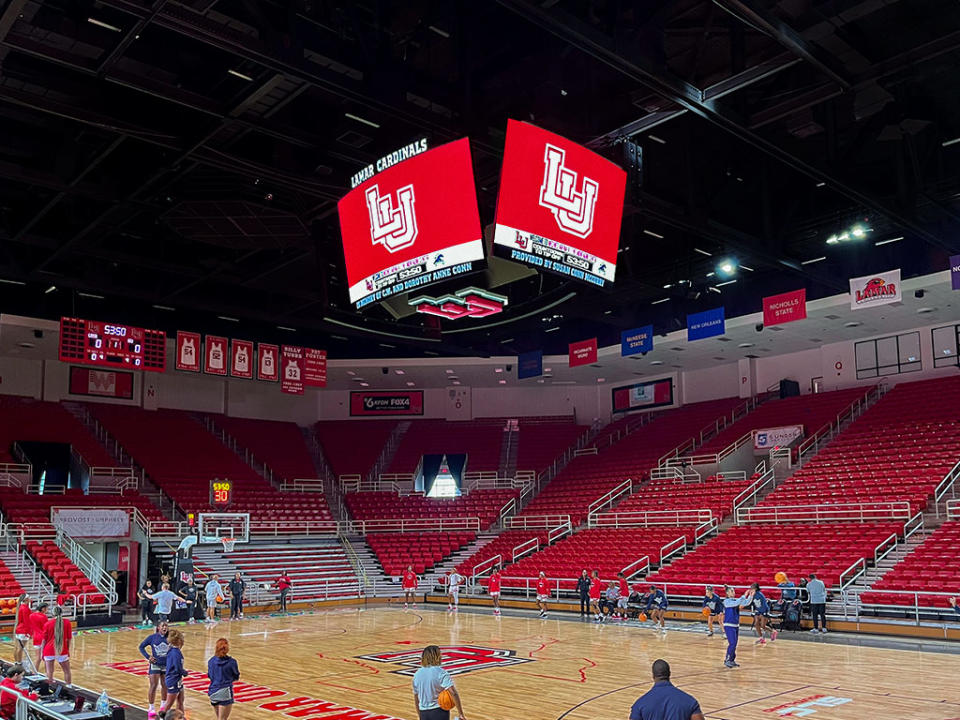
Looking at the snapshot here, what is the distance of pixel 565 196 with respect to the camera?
47.8 feet

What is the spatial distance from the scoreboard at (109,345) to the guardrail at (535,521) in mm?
16064

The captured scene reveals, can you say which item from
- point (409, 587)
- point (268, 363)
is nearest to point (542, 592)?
point (409, 587)

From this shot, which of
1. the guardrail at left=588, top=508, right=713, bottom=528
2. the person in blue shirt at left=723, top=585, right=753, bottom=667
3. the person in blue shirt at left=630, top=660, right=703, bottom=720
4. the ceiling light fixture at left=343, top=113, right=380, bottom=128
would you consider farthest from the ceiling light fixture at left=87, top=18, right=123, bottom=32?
the guardrail at left=588, top=508, right=713, bottom=528

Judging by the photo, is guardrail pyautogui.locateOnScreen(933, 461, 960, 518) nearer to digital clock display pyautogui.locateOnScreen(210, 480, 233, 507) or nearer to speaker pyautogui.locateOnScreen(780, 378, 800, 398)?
speaker pyautogui.locateOnScreen(780, 378, 800, 398)

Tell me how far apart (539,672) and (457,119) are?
34.3ft

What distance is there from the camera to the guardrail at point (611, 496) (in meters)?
34.6

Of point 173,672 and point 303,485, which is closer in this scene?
point 173,672

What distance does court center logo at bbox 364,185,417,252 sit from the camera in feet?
49.0

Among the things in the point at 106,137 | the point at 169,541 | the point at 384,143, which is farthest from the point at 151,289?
the point at 384,143

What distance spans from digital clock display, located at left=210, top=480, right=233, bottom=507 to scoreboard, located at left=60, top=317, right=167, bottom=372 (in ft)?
21.6

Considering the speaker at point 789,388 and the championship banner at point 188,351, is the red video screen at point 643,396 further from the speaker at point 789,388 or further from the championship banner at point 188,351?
the championship banner at point 188,351

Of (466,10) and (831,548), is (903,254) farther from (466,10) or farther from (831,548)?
(466,10)

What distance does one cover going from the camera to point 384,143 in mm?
18812

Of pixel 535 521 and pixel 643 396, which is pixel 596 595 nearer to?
pixel 535 521
